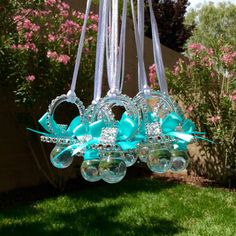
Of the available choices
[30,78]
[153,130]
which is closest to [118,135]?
[153,130]

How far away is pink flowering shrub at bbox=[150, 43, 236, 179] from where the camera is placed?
635cm

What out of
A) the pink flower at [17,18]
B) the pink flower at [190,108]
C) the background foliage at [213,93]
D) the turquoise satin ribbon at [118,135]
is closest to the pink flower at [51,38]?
the pink flower at [17,18]

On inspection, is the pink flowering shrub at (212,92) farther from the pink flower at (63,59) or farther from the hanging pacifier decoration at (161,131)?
the hanging pacifier decoration at (161,131)

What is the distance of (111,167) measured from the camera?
1.34m

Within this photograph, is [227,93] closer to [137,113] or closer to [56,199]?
[56,199]

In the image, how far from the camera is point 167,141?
4.65ft

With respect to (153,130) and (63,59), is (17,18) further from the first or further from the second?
(153,130)

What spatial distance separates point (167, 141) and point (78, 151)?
10.8 inches

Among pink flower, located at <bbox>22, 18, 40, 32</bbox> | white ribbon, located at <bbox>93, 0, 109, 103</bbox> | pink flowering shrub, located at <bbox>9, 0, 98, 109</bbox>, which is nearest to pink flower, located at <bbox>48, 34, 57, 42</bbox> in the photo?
pink flowering shrub, located at <bbox>9, 0, 98, 109</bbox>

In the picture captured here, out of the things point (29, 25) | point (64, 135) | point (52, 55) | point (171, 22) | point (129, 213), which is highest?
point (171, 22)

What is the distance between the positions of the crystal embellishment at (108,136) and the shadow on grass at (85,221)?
2852mm

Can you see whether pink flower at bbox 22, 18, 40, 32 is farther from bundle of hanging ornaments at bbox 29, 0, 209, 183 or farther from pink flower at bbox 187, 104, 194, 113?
bundle of hanging ornaments at bbox 29, 0, 209, 183

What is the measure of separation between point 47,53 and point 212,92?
2502 millimetres

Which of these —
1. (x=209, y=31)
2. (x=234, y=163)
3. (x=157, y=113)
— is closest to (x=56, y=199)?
(x=234, y=163)
